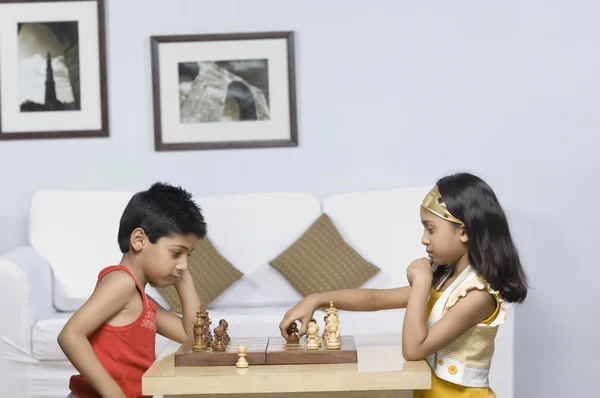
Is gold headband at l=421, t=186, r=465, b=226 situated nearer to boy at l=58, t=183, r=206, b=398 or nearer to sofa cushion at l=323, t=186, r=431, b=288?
boy at l=58, t=183, r=206, b=398

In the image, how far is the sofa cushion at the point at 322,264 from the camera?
13.2 ft

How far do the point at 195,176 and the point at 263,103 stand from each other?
0.53 metres

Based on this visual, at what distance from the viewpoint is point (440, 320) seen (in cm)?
207

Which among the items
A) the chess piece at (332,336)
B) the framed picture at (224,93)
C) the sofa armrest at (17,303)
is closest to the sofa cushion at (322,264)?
the framed picture at (224,93)

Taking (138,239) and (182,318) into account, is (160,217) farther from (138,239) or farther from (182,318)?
(182,318)

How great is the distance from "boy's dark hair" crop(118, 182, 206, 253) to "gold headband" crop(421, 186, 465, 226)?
1.94 ft

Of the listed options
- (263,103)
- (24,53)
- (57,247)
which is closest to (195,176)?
(263,103)

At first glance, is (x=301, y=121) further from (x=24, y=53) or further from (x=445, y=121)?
(x=24, y=53)

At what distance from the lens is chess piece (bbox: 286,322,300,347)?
6.59 ft

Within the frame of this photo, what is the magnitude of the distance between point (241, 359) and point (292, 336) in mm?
221

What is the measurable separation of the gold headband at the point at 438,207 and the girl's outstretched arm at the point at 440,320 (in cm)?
14

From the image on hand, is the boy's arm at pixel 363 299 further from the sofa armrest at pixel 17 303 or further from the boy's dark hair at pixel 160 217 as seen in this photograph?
the sofa armrest at pixel 17 303

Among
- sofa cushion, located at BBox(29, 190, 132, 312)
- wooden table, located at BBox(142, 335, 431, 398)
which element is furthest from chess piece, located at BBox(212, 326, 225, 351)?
sofa cushion, located at BBox(29, 190, 132, 312)

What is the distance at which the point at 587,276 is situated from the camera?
14.9ft
